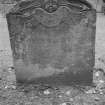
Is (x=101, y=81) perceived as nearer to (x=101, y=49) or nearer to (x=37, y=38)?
(x=37, y=38)

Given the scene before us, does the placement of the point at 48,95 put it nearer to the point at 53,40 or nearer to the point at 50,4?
the point at 53,40

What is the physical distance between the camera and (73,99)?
3.12 meters

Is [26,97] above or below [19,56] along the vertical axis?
below

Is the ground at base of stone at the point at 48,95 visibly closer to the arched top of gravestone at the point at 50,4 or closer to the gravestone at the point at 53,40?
the gravestone at the point at 53,40

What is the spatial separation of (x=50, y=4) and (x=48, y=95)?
1.60 m

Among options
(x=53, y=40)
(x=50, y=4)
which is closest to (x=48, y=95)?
(x=53, y=40)

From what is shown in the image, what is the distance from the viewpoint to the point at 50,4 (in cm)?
294

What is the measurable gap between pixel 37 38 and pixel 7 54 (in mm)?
2342

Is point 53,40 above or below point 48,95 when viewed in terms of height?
above

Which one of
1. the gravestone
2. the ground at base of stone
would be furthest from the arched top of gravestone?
the ground at base of stone

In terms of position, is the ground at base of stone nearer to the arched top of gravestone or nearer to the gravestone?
the gravestone

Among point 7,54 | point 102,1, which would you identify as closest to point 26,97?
point 7,54

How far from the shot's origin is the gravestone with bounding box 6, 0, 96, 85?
295 centimetres

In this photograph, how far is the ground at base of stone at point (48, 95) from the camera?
3074 millimetres
